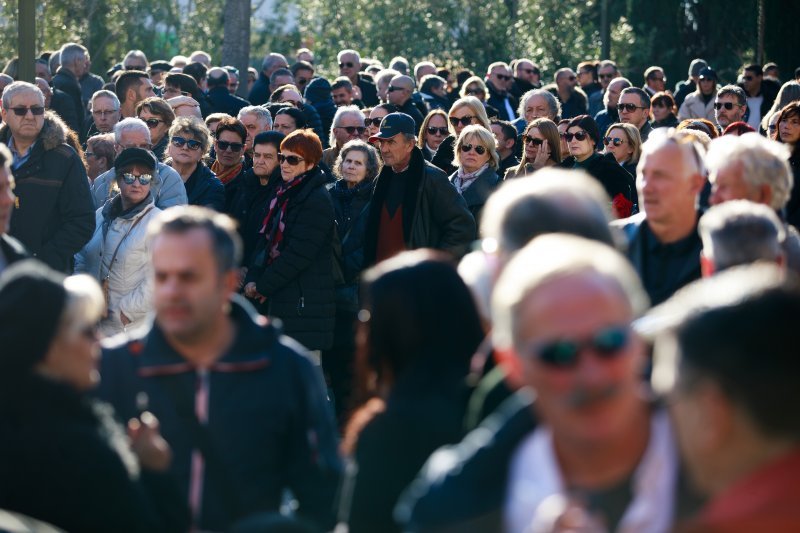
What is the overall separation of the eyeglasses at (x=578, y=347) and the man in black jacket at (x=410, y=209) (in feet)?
22.0

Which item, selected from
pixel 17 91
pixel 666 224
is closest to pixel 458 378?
pixel 666 224

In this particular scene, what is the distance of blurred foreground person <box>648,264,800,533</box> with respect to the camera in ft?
8.51

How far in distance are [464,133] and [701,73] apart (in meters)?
7.71

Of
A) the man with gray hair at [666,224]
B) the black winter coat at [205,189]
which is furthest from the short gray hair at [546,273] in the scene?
the black winter coat at [205,189]

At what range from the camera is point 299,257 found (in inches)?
370

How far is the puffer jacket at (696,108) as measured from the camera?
1830 cm

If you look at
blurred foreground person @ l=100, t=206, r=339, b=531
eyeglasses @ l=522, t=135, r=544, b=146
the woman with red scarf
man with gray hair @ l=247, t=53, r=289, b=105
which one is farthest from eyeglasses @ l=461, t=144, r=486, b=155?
man with gray hair @ l=247, t=53, r=289, b=105

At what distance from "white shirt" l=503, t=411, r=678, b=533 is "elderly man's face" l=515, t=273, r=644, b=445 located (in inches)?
3.5

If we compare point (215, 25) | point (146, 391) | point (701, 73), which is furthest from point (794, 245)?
point (215, 25)

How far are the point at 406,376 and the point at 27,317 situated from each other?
3.29 feet

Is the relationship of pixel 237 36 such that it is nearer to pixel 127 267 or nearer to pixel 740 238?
pixel 127 267

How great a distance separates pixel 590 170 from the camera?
10344 millimetres

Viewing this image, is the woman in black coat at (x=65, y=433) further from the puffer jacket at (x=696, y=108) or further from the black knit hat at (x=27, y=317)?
the puffer jacket at (x=696, y=108)

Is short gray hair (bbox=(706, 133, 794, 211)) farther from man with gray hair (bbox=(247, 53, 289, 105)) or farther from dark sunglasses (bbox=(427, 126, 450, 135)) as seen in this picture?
man with gray hair (bbox=(247, 53, 289, 105))
